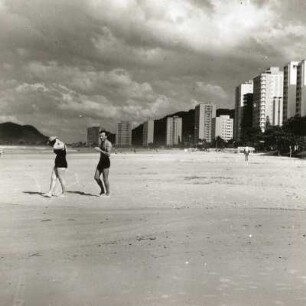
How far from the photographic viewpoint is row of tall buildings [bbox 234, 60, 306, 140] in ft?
531

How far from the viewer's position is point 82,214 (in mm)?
8984

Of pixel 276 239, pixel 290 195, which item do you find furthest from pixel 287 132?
pixel 276 239

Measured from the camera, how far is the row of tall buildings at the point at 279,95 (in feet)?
531

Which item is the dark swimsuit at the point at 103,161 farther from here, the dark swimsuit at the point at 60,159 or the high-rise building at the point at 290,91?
the high-rise building at the point at 290,91

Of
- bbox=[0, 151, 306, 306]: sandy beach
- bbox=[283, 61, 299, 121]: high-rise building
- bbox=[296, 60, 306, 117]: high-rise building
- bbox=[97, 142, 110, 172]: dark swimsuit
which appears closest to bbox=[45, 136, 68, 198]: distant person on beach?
bbox=[97, 142, 110, 172]: dark swimsuit

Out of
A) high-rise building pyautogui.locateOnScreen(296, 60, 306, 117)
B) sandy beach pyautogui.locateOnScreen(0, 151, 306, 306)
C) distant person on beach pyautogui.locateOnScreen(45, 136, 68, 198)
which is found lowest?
sandy beach pyautogui.locateOnScreen(0, 151, 306, 306)

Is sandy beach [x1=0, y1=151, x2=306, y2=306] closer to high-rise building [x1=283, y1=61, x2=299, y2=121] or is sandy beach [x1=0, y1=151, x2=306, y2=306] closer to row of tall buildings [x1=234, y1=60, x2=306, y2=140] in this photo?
row of tall buildings [x1=234, y1=60, x2=306, y2=140]

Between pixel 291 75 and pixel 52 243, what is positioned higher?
pixel 291 75

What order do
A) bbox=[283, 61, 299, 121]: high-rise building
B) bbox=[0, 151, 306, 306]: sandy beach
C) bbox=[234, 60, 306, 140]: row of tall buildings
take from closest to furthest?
bbox=[0, 151, 306, 306]: sandy beach
bbox=[234, 60, 306, 140]: row of tall buildings
bbox=[283, 61, 299, 121]: high-rise building

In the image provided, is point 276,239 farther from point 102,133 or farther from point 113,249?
point 102,133

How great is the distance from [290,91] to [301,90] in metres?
8.50

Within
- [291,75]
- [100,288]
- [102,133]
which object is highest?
[291,75]

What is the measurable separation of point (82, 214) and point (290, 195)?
637 cm

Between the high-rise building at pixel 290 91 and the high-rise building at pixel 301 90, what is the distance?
242 cm
